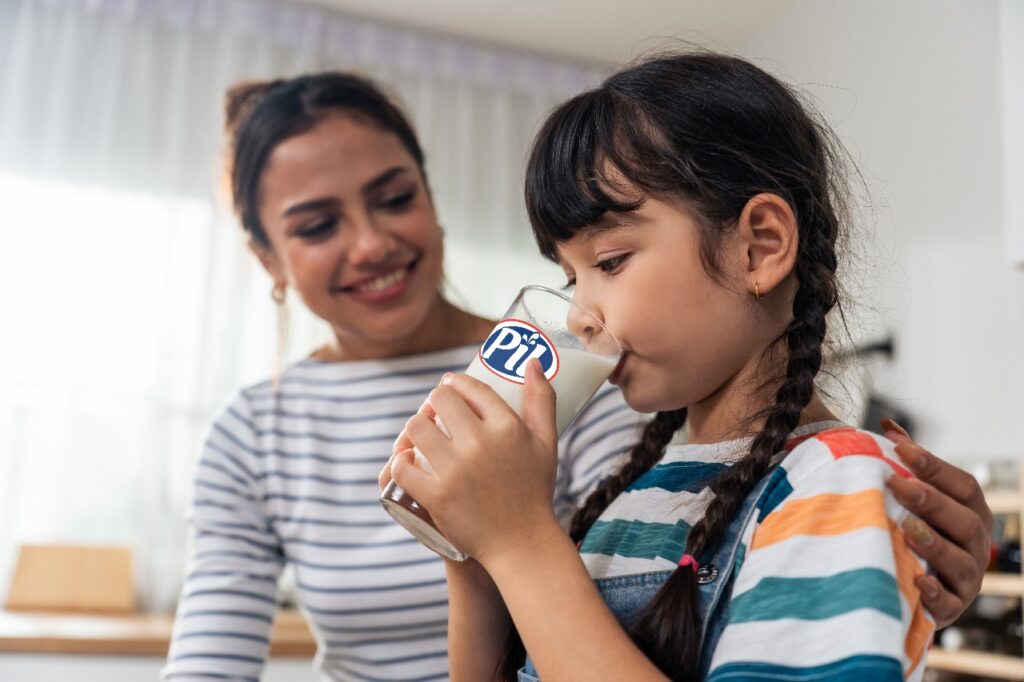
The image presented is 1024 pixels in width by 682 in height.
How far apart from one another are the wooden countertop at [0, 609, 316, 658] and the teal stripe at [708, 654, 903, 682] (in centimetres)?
197

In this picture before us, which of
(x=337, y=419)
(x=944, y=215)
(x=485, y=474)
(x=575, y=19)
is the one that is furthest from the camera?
(x=575, y=19)

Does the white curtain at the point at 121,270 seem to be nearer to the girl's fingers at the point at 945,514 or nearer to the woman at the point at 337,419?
the woman at the point at 337,419

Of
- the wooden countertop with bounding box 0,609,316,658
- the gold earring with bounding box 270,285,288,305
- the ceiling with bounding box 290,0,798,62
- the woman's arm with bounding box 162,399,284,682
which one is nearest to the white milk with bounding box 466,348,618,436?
the woman's arm with bounding box 162,399,284,682

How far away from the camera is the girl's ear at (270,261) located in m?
1.45

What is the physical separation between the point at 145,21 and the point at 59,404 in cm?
139

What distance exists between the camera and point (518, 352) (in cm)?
72

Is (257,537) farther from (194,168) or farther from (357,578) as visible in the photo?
(194,168)

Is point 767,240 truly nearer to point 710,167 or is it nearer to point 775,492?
point 710,167

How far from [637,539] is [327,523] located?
634 mm

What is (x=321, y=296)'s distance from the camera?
134 cm

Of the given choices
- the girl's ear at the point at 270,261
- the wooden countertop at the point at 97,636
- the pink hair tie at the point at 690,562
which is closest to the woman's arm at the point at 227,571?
the girl's ear at the point at 270,261

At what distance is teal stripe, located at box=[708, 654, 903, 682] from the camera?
0.54 metres

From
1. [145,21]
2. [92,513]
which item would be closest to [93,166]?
[145,21]

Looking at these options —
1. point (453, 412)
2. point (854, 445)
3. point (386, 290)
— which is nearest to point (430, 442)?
point (453, 412)
